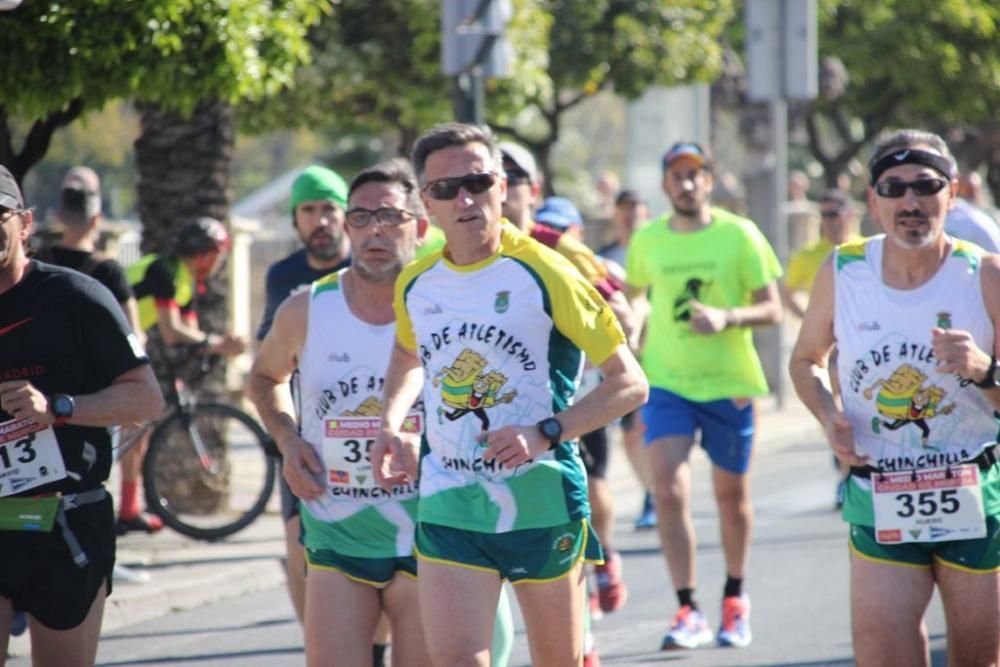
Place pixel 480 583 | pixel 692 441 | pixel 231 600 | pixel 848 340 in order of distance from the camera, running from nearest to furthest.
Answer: pixel 480 583 < pixel 848 340 < pixel 692 441 < pixel 231 600

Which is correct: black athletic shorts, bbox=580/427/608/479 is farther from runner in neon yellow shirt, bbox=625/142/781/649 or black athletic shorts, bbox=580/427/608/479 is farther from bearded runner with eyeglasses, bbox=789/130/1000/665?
bearded runner with eyeglasses, bbox=789/130/1000/665

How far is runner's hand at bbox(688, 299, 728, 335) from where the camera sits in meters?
8.74

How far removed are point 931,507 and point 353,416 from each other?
1819 mm

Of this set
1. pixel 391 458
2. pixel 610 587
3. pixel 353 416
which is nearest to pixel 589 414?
pixel 391 458

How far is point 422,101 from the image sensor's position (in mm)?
16375

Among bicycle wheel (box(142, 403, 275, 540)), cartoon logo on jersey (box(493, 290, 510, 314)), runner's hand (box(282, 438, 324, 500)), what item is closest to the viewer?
cartoon logo on jersey (box(493, 290, 510, 314))

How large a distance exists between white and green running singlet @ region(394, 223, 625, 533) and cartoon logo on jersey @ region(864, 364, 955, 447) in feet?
2.77

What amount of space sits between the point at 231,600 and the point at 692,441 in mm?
2801

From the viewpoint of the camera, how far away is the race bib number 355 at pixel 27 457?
17.6 ft

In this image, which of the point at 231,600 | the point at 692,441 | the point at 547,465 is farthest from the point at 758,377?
the point at 547,465

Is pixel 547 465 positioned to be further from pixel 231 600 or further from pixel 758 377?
pixel 231 600

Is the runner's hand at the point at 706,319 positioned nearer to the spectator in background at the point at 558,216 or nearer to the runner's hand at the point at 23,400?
the spectator in background at the point at 558,216

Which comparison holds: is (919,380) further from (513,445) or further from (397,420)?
(397,420)

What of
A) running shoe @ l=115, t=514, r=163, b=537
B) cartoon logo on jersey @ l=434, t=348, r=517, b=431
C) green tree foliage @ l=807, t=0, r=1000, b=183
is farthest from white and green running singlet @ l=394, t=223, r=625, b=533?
green tree foliage @ l=807, t=0, r=1000, b=183
